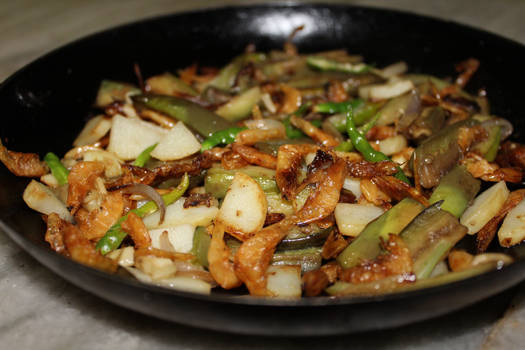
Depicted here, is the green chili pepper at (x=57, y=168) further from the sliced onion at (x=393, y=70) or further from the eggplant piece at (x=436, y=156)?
the sliced onion at (x=393, y=70)

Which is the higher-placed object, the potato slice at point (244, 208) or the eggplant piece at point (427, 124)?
the eggplant piece at point (427, 124)

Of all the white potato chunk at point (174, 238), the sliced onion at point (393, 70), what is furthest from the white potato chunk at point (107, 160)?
the sliced onion at point (393, 70)

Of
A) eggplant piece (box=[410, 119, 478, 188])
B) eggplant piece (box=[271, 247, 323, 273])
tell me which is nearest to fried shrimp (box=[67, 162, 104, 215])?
eggplant piece (box=[271, 247, 323, 273])

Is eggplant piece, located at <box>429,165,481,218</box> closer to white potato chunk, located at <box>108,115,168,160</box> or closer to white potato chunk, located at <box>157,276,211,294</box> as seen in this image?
white potato chunk, located at <box>157,276,211,294</box>

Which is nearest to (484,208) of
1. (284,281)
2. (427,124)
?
(427,124)

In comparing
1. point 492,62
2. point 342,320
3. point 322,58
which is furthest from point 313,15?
point 342,320

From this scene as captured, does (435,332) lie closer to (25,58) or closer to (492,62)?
(492,62)
